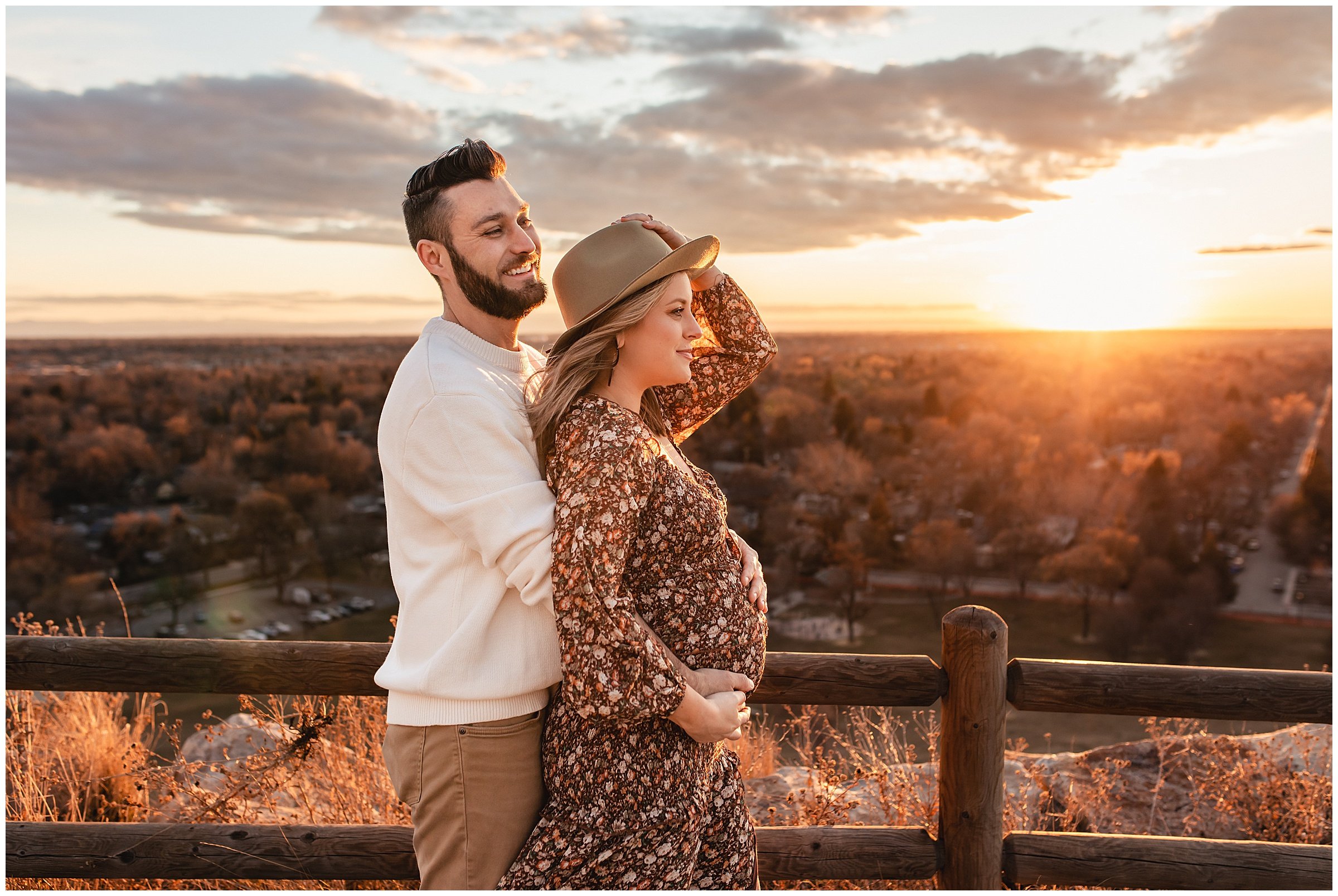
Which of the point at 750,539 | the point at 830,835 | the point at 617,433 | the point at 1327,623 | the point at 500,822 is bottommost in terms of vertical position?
the point at 1327,623

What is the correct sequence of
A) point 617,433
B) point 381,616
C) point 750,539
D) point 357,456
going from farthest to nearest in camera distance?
point 357,456
point 750,539
point 381,616
point 617,433

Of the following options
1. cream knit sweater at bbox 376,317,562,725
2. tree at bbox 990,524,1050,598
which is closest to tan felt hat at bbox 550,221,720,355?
cream knit sweater at bbox 376,317,562,725

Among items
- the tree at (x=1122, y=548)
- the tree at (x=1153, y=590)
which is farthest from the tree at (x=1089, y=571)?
the tree at (x=1153, y=590)

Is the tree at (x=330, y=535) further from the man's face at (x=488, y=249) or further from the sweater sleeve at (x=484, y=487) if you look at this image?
the sweater sleeve at (x=484, y=487)

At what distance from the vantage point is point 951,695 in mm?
2896

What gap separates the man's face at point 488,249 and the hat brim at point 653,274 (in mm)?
146

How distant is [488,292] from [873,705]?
1.73m

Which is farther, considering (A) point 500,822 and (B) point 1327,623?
(B) point 1327,623

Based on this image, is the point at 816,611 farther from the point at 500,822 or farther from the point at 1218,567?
the point at 500,822

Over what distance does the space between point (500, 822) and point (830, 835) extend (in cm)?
137

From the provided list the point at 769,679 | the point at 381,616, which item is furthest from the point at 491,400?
the point at 381,616

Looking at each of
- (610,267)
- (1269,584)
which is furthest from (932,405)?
(610,267)

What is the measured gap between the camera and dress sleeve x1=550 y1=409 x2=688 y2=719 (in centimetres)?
193

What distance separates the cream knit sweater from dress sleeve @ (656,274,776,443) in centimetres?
71
